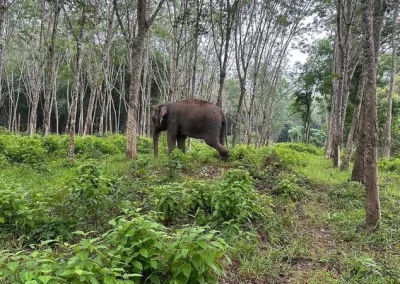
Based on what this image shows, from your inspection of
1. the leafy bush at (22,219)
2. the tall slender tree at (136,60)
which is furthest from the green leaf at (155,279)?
the tall slender tree at (136,60)

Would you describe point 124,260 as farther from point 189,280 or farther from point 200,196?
point 200,196

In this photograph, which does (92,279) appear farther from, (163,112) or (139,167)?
(163,112)

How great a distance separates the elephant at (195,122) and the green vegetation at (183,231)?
2.83 meters

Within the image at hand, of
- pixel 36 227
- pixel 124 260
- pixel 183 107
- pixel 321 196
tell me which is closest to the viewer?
pixel 124 260

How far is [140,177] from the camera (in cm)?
788

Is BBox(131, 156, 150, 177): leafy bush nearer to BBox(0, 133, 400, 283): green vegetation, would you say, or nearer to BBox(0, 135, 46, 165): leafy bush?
BBox(0, 133, 400, 283): green vegetation

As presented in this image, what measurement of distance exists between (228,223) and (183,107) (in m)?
6.55

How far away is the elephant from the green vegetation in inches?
111

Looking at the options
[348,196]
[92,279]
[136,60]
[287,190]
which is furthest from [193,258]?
[136,60]

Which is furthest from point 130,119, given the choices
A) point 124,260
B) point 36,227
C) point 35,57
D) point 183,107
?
point 35,57

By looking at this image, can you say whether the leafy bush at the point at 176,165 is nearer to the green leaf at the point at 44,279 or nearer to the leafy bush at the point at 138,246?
the leafy bush at the point at 138,246

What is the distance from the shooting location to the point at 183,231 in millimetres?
3375

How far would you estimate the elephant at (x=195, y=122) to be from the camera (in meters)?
10.9

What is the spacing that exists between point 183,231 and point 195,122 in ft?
25.2
